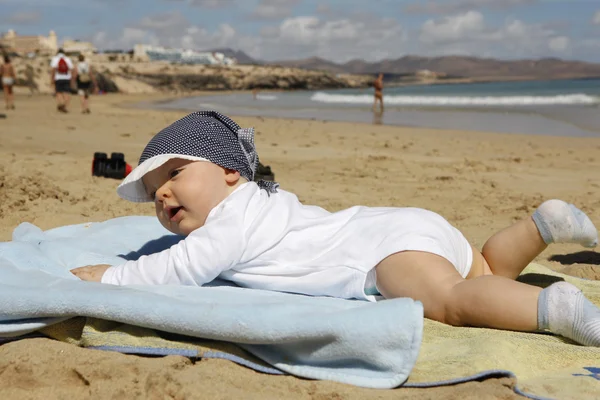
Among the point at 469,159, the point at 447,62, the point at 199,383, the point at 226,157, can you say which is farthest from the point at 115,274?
the point at 447,62

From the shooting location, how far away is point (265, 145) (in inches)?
341

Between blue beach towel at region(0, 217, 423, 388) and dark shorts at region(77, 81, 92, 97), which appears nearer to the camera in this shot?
blue beach towel at region(0, 217, 423, 388)

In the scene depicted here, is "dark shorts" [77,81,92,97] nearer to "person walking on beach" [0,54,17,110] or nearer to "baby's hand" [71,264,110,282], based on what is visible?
"person walking on beach" [0,54,17,110]

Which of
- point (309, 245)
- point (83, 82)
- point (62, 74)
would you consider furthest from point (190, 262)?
point (83, 82)

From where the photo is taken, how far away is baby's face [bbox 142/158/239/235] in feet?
8.52

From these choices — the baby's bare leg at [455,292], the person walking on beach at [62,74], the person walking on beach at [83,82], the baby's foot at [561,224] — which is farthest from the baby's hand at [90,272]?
the person walking on beach at [83,82]

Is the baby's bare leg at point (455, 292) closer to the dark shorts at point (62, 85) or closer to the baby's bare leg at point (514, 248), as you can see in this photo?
the baby's bare leg at point (514, 248)

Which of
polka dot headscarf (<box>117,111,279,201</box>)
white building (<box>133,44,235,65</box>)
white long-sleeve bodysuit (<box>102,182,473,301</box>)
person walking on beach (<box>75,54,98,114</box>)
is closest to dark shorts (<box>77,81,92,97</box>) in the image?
person walking on beach (<box>75,54,98,114</box>)

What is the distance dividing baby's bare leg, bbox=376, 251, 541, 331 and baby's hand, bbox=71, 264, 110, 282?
3.86 ft

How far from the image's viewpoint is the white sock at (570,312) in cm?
211

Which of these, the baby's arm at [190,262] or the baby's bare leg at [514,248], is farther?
the baby's bare leg at [514,248]

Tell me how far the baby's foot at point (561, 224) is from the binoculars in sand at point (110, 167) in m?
3.82

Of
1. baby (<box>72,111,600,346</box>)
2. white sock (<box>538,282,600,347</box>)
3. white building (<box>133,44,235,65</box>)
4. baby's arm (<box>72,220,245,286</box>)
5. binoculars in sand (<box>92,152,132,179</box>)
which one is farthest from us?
white building (<box>133,44,235,65</box>)

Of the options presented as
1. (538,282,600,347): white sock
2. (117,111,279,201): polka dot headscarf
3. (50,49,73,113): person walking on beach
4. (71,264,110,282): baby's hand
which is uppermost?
(50,49,73,113): person walking on beach
